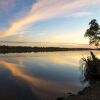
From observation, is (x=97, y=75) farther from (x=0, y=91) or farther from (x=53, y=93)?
(x=0, y=91)

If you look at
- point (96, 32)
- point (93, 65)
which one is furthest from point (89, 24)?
point (93, 65)

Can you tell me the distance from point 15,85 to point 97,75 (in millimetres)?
13968

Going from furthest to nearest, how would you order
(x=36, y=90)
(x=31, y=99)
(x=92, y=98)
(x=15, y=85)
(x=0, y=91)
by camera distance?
1. (x=15, y=85)
2. (x=36, y=90)
3. (x=0, y=91)
4. (x=31, y=99)
5. (x=92, y=98)

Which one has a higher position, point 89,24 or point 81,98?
point 89,24

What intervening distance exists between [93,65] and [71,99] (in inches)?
788

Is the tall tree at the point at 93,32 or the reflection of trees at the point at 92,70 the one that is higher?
the tall tree at the point at 93,32

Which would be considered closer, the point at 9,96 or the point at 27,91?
the point at 9,96

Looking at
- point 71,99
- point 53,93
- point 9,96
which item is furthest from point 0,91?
point 71,99

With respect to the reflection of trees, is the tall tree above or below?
above

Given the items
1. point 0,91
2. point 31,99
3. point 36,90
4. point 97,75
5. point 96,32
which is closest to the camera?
point 31,99

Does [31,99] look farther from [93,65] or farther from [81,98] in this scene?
[93,65]

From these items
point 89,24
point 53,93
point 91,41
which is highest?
point 89,24

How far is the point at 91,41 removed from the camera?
43.6 m

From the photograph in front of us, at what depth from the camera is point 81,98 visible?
1702cm
